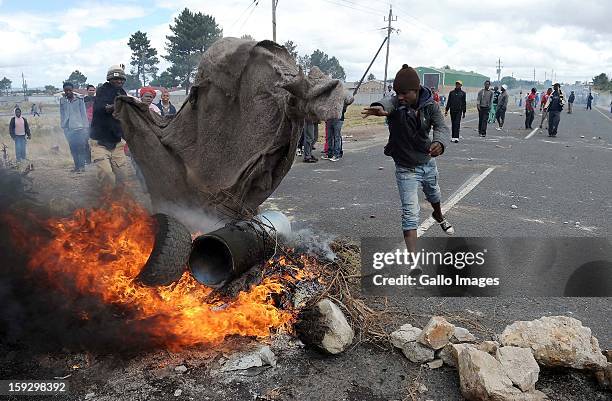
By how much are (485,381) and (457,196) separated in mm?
5799

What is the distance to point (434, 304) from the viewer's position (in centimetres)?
430

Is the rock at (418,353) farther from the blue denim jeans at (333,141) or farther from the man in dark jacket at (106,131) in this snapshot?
the blue denim jeans at (333,141)

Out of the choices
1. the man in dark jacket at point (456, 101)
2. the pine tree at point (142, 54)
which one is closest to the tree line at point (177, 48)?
the pine tree at point (142, 54)

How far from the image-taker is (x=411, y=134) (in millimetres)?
4598

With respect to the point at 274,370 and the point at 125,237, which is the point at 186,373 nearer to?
the point at 274,370

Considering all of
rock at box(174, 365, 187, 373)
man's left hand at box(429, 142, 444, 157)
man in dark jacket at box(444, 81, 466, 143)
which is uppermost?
man in dark jacket at box(444, 81, 466, 143)

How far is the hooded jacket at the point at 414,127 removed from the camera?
15.0ft

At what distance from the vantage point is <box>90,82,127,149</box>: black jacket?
7020 mm

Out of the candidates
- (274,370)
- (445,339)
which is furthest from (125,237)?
(445,339)

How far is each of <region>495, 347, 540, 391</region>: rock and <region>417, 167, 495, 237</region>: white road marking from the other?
117 inches

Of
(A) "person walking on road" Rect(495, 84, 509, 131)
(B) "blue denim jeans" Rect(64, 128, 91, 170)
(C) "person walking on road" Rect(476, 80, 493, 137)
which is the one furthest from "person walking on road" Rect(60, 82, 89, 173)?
(A) "person walking on road" Rect(495, 84, 509, 131)

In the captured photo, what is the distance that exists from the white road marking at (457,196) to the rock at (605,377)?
305 centimetres

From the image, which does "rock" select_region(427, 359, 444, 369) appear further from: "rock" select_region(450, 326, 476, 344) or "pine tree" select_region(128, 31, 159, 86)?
"pine tree" select_region(128, 31, 159, 86)

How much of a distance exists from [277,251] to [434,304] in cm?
151
